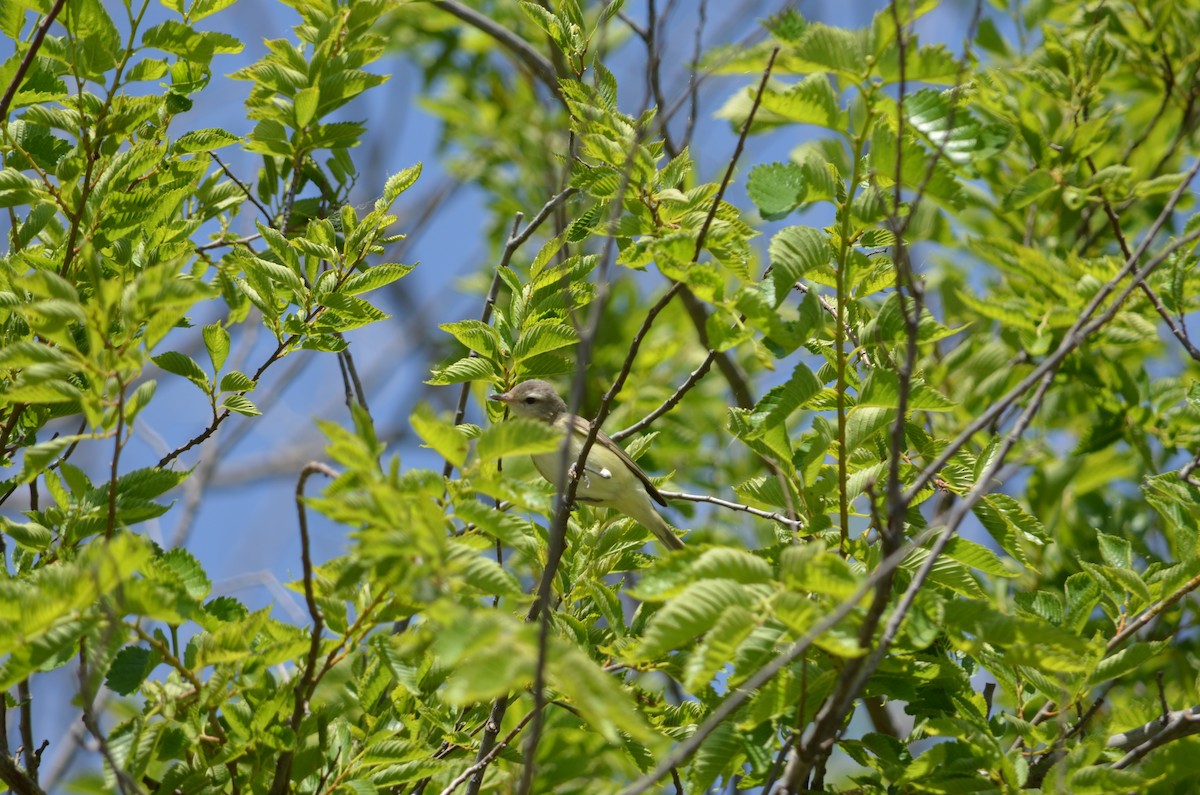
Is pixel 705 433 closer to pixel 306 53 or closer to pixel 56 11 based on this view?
pixel 306 53

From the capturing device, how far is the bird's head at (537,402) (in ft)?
18.7

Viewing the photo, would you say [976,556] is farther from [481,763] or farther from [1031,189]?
[1031,189]

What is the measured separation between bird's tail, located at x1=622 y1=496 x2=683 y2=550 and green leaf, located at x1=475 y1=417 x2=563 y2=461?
227 cm

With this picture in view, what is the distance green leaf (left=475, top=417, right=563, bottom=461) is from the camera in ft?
7.43

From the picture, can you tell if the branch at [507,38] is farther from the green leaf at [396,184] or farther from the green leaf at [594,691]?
the green leaf at [594,691]

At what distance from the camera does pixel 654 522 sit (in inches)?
197

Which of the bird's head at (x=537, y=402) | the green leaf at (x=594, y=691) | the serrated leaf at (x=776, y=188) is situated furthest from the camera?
the bird's head at (x=537, y=402)

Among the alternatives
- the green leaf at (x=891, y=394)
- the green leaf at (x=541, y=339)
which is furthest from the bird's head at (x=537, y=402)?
the green leaf at (x=891, y=394)

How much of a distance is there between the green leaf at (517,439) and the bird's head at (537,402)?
2.83 meters

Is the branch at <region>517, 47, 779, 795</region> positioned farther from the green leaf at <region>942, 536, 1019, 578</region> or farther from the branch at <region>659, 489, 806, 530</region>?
the green leaf at <region>942, 536, 1019, 578</region>

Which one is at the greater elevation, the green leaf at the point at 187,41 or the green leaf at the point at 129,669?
the green leaf at the point at 187,41

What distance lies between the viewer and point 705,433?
677 centimetres

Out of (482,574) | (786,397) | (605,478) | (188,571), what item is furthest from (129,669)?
(605,478)

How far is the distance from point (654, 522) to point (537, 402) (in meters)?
1.45
